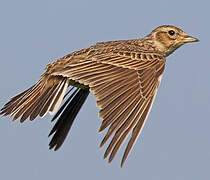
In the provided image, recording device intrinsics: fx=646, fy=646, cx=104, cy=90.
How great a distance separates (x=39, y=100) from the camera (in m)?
11.0

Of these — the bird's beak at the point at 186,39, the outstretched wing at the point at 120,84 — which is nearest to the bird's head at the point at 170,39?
the bird's beak at the point at 186,39

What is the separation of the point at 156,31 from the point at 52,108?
3.87 m

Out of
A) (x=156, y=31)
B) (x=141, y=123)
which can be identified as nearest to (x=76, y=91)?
(x=156, y=31)

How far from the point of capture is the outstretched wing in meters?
9.31

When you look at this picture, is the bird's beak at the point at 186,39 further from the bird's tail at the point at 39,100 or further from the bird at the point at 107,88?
the bird's tail at the point at 39,100

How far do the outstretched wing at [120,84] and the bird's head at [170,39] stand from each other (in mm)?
1486

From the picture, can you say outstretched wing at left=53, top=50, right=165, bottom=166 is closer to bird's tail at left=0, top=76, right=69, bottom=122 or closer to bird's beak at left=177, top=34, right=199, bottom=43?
bird's tail at left=0, top=76, right=69, bottom=122

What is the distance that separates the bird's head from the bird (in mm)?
21

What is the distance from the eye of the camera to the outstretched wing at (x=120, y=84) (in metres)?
9.31

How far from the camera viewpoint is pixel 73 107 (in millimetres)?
12758

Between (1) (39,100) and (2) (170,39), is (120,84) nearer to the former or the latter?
(1) (39,100)

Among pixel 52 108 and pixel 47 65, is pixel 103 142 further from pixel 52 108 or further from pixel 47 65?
pixel 47 65

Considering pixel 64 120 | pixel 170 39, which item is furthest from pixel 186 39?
pixel 64 120

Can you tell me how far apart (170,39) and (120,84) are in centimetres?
317
